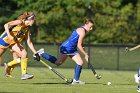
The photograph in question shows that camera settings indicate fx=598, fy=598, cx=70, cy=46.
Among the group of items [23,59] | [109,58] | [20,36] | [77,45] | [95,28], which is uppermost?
[95,28]

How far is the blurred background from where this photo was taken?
93.6 ft

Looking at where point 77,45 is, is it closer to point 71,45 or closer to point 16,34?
point 71,45

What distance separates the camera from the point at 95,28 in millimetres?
30844

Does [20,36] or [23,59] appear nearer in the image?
[23,59]

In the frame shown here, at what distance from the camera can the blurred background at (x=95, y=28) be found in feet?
93.6

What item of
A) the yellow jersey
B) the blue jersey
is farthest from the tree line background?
the blue jersey

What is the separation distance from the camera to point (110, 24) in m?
31.8

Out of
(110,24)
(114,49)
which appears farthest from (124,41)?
(114,49)

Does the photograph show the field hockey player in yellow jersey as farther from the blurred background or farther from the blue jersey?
the blurred background

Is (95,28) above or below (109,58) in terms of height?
above

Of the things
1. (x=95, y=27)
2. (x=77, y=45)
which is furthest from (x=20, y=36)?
(x=95, y=27)

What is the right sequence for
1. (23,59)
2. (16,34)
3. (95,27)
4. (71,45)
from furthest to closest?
(95,27), (71,45), (16,34), (23,59)

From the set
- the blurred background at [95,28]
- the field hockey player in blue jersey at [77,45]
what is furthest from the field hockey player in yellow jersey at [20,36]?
the blurred background at [95,28]

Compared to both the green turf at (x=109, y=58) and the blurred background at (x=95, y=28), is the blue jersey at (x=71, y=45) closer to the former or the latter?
the blurred background at (x=95, y=28)
